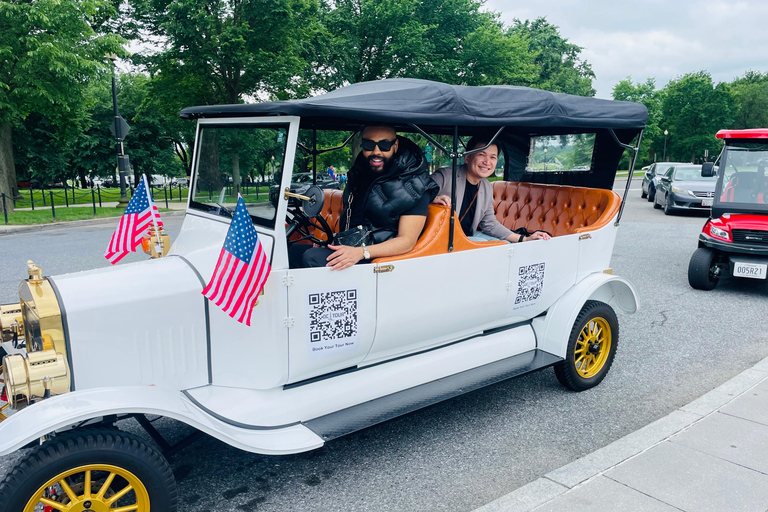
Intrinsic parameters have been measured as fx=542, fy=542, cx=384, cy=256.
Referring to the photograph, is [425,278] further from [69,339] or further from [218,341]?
[69,339]

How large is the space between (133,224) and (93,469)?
2.02 meters

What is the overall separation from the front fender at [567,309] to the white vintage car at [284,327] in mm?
18

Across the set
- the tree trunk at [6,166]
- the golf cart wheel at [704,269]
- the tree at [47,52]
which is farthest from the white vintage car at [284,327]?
the tree trunk at [6,166]

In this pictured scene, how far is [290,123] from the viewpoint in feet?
9.70

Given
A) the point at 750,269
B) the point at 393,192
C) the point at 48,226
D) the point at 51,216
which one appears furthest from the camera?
the point at 51,216

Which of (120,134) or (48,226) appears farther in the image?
(120,134)

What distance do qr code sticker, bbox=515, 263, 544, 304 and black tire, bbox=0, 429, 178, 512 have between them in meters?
2.68

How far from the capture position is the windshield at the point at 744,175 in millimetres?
7633

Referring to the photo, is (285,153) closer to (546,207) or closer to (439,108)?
(439,108)

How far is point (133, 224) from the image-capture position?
390 centimetres

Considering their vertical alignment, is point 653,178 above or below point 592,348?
above

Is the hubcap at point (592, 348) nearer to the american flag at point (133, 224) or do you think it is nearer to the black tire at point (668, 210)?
the american flag at point (133, 224)

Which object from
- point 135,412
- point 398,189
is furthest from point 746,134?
point 135,412

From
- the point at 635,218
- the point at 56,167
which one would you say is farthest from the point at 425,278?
the point at 56,167
